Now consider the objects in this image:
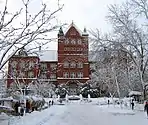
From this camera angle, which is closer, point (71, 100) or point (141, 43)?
point (141, 43)

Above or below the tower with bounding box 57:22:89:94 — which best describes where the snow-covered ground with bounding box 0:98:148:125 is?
below

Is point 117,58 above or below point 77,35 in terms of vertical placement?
below

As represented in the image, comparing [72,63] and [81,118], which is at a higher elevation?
[72,63]

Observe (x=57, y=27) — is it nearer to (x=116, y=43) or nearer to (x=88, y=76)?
(x=116, y=43)

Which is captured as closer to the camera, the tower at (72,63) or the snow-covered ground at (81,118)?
the snow-covered ground at (81,118)

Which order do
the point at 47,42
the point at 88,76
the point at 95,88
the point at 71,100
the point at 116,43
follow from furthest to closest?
the point at 88,76 < the point at 95,88 < the point at 71,100 < the point at 116,43 < the point at 47,42

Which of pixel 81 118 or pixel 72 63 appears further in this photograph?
pixel 72 63

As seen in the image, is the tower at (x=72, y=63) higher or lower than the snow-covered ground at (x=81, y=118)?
higher

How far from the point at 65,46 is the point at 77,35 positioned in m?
5.12

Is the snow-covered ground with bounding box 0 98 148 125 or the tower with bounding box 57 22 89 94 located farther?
the tower with bounding box 57 22 89 94

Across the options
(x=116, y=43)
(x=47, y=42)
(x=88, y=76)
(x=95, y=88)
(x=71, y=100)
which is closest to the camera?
(x=47, y=42)

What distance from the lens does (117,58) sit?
3275 centimetres

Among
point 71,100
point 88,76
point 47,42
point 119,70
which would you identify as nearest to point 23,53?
point 47,42

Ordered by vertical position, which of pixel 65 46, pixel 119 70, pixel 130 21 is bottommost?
pixel 119 70
